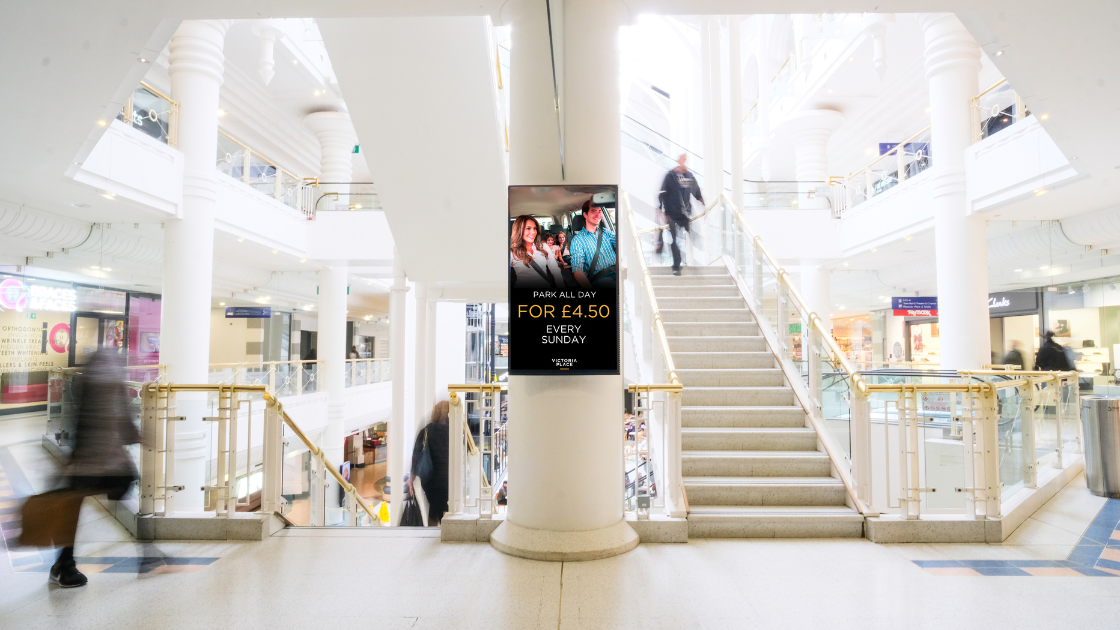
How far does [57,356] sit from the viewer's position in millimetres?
7703

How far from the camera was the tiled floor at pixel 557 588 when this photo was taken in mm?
2873

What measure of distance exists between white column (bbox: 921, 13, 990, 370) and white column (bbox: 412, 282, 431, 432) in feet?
24.7

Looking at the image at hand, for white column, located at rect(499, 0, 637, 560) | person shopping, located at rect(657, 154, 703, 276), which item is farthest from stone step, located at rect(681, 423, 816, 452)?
person shopping, located at rect(657, 154, 703, 276)

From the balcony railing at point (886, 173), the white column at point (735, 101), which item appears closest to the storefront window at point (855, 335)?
the balcony railing at point (886, 173)

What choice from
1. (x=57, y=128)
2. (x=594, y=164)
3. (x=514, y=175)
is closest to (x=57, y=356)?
(x=57, y=128)

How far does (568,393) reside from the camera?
148 inches

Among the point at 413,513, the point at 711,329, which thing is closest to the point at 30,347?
the point at 413,513

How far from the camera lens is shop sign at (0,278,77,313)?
6887mm

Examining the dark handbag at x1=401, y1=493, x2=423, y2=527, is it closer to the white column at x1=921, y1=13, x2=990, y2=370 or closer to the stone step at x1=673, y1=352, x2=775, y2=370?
the stone step at x1=673, y1=352, x2=775, y2=370

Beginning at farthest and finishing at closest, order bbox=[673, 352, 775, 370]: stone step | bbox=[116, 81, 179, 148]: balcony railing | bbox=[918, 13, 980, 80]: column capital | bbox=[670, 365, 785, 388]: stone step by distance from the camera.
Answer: bbox=[918, 13, 980, 80]: column capital < bbox=[116, 81, 179, 148]: balcony railing < bbox=[673, 352, 775, 370]: stone step < bbox=[670, 365, 785, 388]: stone step

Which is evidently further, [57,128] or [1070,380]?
[1070,380]

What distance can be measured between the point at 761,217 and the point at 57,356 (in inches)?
484

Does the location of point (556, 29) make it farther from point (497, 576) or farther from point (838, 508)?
point (838, 508)

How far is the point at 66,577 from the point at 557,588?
2650 mm
